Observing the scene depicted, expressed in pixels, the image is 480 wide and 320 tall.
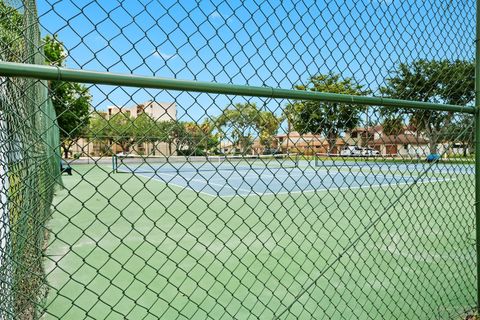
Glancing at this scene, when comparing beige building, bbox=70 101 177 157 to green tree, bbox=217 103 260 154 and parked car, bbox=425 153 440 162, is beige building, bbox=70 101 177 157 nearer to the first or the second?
green tree, bbox=217 103 260 154

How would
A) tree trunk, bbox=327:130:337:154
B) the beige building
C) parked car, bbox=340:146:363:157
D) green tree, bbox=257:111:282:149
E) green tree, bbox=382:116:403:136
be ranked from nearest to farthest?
the beige building < green tree, bbox=257:111:282:149 < tree trunk, bbox=327:130:337:154 < green tree, bbox=382:116:403:136 < parked car, bbox=340:146:363:157

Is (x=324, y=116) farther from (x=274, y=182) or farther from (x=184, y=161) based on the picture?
(x=274, y=182)

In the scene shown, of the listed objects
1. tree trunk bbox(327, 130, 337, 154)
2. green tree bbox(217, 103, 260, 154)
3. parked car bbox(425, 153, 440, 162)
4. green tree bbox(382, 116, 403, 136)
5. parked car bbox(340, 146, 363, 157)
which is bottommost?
green tree bbox(217, 103, 260, 154)

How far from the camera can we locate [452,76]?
120 inches

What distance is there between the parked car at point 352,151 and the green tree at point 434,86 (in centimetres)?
44

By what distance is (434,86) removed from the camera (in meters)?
3.15

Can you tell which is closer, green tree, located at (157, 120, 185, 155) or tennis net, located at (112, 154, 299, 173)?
green tree, located at (157, 120, 185, 155)

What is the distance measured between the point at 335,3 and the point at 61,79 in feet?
5.33

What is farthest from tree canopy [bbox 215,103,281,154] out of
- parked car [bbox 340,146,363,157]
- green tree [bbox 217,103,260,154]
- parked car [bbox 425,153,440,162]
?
parked car [bbox 425,153,440,162]

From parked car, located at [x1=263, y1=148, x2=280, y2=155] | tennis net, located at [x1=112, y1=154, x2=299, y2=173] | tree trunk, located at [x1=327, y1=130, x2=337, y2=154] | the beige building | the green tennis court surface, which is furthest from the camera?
the green tennis court surface

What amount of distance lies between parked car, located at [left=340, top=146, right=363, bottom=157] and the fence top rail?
28.8 inches

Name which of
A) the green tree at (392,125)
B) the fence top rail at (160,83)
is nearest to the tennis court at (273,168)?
the green tree at (392,125)

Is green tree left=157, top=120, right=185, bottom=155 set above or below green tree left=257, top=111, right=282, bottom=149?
below

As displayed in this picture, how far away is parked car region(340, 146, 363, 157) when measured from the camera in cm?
287
